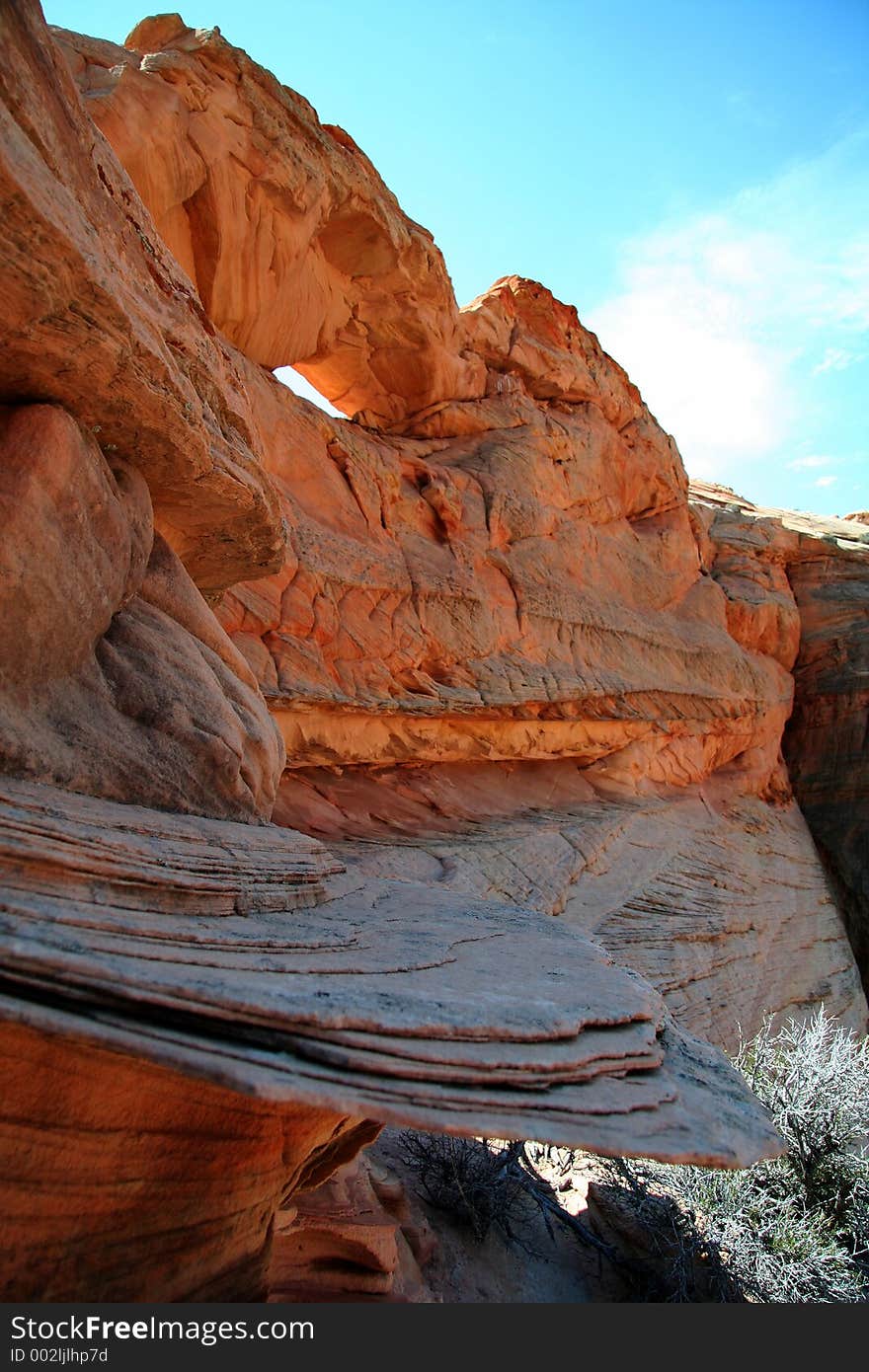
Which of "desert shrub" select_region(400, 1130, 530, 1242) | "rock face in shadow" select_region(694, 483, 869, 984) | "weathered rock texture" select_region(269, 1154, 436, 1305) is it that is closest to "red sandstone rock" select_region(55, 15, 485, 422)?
"weathered rock texture" select_region(269, 1154, 436, 1305)

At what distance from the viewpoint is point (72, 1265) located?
6.44ft

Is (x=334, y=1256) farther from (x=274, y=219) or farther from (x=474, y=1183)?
(x=274, y=219)

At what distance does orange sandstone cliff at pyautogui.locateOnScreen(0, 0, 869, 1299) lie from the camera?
168 cm

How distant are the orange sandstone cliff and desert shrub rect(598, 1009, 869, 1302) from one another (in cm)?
200

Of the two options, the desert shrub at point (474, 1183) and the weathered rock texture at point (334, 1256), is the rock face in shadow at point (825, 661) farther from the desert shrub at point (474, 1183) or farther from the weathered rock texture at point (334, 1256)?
the weathered rock texture at point (334, 1256)

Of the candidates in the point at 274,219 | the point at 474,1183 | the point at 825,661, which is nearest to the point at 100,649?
the point at 474,1183

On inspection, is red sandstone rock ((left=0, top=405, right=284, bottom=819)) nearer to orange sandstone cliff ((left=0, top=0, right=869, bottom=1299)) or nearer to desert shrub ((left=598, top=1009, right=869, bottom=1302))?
orange sandstone cliff ((left=0, top=0, right=869, bottom=1299))

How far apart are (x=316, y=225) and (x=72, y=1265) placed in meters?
7.60

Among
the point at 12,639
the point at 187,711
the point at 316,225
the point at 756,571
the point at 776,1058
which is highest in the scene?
the point at 316,225

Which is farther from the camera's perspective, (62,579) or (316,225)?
(316,225)

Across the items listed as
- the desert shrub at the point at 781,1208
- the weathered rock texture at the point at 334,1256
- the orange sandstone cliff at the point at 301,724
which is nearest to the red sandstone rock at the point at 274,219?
the orange sandstone cliff at the point at 301,724

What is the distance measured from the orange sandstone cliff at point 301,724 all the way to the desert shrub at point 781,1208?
200cm

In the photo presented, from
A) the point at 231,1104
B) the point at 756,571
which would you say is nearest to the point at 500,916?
the point at 231,1104

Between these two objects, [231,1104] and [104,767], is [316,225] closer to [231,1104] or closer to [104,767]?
[104,767]
